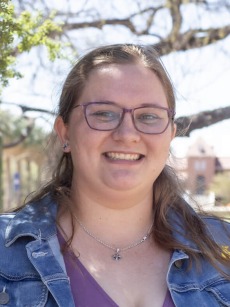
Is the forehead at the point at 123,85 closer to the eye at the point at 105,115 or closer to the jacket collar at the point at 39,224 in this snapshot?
the eye at the point at 105,115

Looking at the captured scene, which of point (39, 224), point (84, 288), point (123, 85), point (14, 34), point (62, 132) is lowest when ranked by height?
point (84, 288)

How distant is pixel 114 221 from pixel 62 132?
44 cm

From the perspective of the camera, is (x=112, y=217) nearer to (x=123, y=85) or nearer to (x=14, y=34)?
(x=123, y=85)

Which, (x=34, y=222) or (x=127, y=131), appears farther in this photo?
(x=34, y=222)

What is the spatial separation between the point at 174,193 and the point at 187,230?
0.18m

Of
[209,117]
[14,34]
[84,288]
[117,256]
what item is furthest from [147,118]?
[209,117]

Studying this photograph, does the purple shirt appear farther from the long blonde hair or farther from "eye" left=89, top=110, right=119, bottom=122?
"eye" left=89, top=110, right=119, bottom=122

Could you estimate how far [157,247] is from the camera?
2.37m

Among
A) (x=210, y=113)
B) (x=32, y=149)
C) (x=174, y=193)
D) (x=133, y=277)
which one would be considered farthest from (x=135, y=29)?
(x=32, y=149)

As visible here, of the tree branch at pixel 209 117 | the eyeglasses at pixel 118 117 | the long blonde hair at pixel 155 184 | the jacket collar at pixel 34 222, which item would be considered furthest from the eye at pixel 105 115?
the tree branch at pixel 209 117

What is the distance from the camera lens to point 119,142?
214 centimetres

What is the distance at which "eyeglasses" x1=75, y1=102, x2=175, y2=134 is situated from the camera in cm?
215

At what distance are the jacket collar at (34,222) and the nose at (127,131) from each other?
47 centimetres

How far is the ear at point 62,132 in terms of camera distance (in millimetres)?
2377
